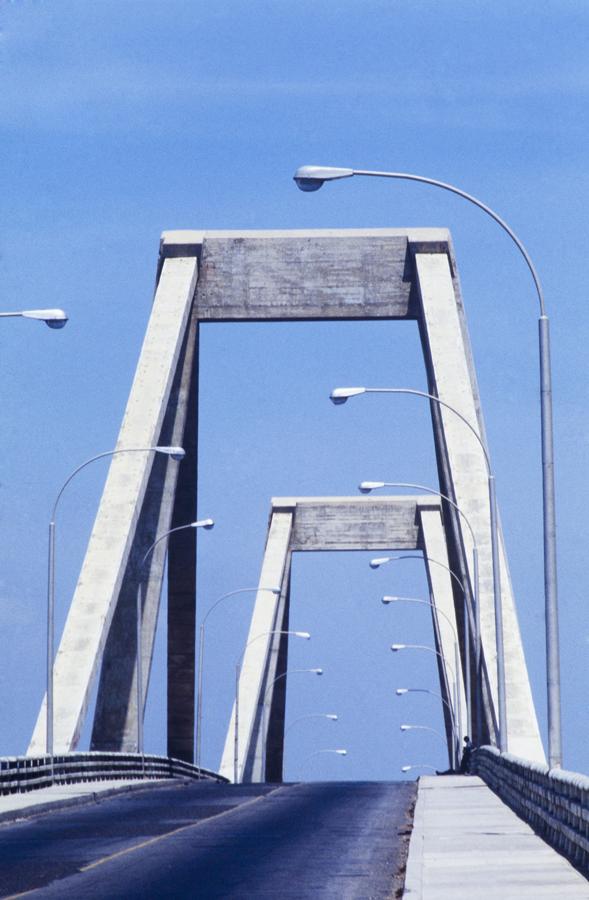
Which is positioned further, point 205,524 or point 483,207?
point 205,524

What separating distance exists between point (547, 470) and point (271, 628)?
59.1m

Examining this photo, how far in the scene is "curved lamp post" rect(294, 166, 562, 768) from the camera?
21297 mm

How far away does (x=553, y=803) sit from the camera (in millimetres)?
19328

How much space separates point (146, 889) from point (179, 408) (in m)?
41.6

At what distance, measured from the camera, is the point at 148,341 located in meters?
53.0

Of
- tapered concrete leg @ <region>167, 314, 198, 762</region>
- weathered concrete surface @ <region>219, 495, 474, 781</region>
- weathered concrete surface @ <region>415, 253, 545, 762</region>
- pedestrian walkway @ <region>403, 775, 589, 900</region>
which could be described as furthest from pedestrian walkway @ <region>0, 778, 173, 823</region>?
weathered concrete surface @ <region>219, 495, 474, 781</region>

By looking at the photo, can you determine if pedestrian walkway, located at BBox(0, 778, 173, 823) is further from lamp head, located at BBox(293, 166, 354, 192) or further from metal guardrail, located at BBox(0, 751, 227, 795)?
lamp head, located at BBox(293, 166, 354, 192)

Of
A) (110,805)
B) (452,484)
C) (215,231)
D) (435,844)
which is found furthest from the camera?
(215,231)

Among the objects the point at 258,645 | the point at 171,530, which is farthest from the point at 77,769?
the point at 258,645

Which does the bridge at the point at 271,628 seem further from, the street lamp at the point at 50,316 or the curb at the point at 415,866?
the street lamp at the point at 50,316

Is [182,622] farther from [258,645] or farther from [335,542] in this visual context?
[335,542]

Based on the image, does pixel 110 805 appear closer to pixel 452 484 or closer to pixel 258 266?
pixel 452 484

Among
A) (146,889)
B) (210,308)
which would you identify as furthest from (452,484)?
(146,889)

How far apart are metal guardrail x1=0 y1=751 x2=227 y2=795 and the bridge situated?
0.09m
